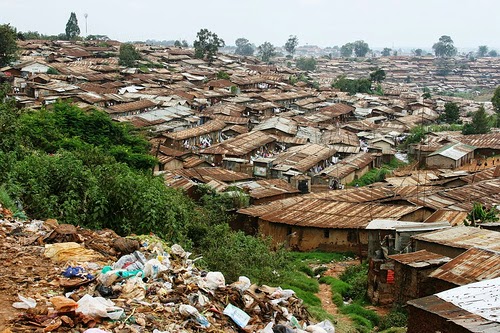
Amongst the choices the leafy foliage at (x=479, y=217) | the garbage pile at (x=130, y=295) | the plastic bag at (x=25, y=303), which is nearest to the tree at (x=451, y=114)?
the leafy foliage at (x=479, y=217)

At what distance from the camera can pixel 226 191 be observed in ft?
71.1

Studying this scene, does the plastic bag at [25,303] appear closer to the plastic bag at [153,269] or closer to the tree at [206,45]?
the plastic bag at [153,269]

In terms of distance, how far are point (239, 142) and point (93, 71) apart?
2155cm

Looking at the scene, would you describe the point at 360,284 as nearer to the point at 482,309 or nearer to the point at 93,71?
the point at 482,309

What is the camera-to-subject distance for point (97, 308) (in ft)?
20.3

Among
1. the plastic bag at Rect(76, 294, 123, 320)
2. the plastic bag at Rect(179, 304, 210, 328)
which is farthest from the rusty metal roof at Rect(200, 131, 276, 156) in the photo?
the plastic bag at Rect(76, 294, 123, 320)

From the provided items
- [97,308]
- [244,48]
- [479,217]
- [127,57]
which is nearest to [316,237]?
[479,217]

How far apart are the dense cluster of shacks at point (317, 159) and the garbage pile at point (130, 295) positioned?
3.19 meters

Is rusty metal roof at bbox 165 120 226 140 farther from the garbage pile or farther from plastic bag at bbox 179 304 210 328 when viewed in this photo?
plastic bag at bbox 179 304 210 328

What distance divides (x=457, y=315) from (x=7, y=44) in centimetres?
3860

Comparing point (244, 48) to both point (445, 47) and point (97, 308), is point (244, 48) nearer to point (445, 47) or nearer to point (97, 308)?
point (445, 47)

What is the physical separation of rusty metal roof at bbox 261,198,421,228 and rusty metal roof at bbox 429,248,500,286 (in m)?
5.41

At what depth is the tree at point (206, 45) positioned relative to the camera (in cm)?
7038

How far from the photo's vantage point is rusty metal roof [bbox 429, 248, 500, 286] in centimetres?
1119
